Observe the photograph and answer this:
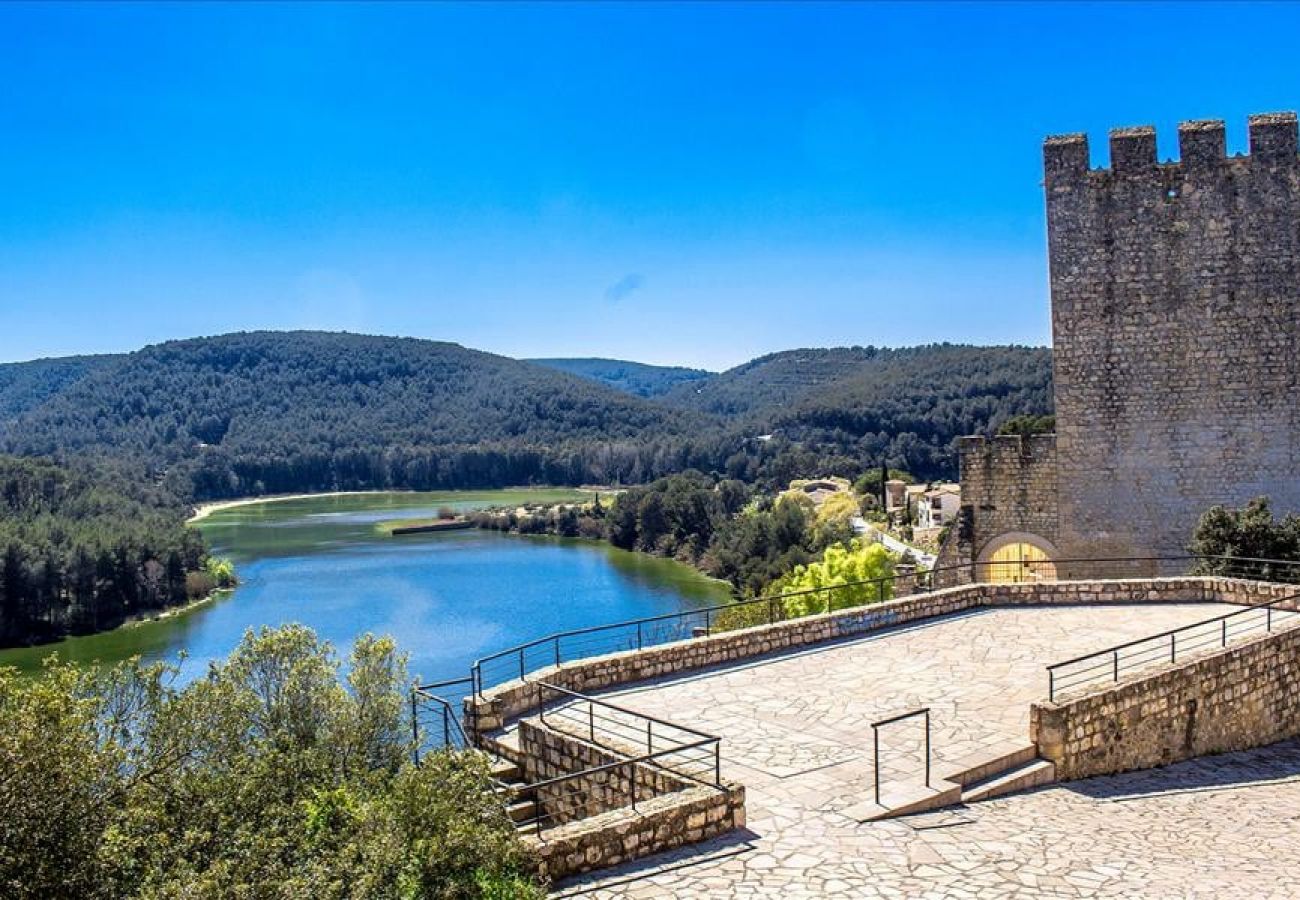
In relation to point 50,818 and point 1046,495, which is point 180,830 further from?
point 1046,495

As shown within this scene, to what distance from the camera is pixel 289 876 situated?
6.64m

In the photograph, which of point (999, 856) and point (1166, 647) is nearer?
point (999, 856)

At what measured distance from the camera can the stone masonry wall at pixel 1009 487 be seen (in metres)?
16.9

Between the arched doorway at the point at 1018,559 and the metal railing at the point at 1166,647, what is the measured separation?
4.58 meters

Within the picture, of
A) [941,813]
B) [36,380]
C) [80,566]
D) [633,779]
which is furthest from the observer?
[36,380]

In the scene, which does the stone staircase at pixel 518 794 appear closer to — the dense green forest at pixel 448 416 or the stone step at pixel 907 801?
the stone step at pixel 907 801

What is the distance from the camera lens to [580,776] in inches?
304

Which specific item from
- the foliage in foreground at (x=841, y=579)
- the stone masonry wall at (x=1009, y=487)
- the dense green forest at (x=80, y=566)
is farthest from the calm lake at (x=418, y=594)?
the stone masonry wall at (x=1009, y=487)

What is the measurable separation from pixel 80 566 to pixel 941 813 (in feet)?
203

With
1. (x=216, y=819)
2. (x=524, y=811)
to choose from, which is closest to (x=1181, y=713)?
(x=524, y=811)

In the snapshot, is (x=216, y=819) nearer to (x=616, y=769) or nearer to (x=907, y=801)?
(x=616, y=769)

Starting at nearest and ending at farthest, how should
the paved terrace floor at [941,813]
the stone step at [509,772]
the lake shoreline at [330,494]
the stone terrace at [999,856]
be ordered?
1. the stone terrace at [999,856]
2. the paved terrace floor at [941,813]
3. the stone step at [509,772]
4. the lake shoreline at [330,494]

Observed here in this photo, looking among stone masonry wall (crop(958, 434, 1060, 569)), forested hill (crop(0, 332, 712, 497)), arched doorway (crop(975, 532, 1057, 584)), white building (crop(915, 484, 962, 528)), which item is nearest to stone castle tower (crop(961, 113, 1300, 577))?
stone masonry wall (crop(958, 434, 1060, 569))

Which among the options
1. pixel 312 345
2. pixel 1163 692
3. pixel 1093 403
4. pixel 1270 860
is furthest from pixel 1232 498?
pixel 312 345
